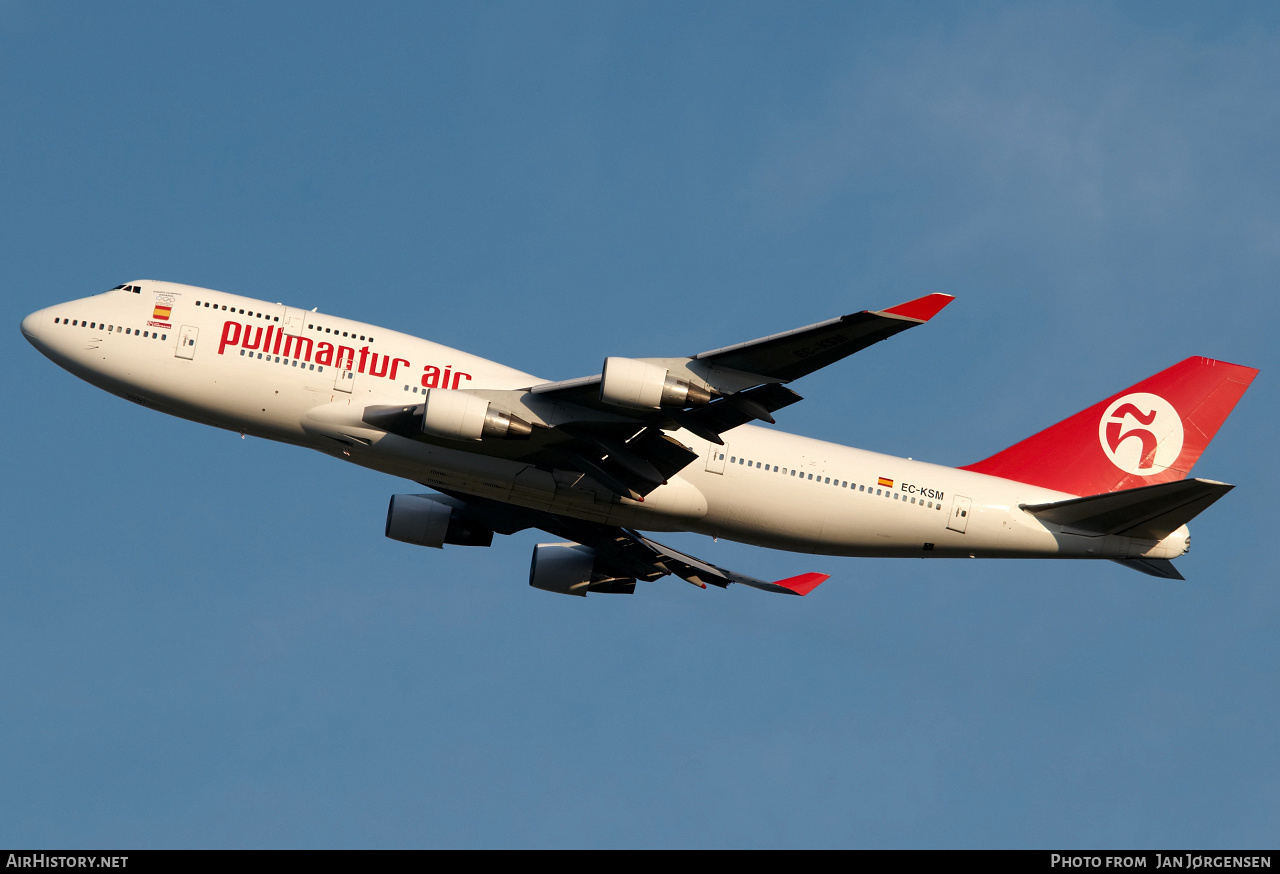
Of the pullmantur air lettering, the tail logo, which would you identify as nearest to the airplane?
the pullmantur air lettering

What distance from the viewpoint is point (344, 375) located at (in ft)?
95.5

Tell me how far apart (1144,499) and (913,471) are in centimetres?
583

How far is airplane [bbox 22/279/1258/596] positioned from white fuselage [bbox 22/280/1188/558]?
5 cm

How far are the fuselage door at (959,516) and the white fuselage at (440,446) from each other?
0.12 feet

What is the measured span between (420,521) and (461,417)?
825cm

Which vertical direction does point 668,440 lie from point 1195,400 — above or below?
below

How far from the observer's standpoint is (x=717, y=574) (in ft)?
120

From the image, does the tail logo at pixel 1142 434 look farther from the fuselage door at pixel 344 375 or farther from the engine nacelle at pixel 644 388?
the fuselage door at pixel 344 375

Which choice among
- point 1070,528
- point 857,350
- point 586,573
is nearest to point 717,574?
point 586,573

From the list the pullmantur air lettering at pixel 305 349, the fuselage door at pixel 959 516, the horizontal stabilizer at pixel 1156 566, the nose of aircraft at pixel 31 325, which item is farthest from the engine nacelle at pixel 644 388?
the nose of aircraft at pixel 31 325

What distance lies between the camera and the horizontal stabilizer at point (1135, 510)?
1186 inches

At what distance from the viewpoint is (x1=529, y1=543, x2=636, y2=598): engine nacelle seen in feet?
120
